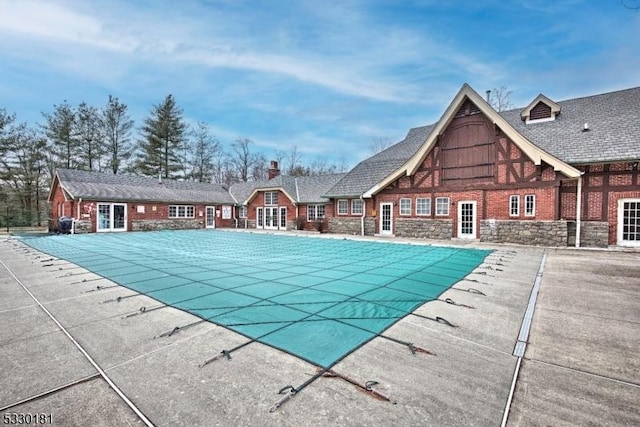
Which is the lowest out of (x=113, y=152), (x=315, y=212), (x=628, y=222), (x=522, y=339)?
(x=522, y=339)

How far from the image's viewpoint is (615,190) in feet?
35.7

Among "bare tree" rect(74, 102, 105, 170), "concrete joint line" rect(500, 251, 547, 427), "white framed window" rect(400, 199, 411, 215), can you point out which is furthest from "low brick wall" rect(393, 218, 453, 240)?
"bare tree" rect(74, 102, 105, 170)

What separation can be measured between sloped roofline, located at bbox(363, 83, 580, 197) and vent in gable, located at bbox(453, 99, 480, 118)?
7.9 inches

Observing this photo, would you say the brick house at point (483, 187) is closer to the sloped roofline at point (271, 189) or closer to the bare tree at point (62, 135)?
the sloped roofline at point (271, 189)

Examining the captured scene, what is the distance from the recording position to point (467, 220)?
1391cm

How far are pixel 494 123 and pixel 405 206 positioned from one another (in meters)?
5.44

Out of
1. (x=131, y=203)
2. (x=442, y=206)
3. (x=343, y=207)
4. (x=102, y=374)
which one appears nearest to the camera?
(x=102, y=374)

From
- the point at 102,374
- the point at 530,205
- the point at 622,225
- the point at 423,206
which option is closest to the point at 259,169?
the point at 423,206

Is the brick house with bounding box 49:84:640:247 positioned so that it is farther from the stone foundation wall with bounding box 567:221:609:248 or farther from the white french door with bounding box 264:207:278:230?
the white french door with bounding box 264:207:278:230

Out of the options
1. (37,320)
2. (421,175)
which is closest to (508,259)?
(421,175)

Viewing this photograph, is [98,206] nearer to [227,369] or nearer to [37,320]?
[37,320]

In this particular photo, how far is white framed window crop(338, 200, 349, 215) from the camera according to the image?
18.2 metres

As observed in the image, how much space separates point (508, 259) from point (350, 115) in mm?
28473

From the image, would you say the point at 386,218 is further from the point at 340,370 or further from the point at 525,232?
the point at 340,370
